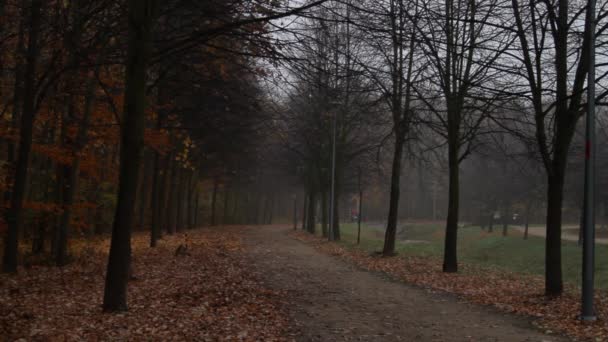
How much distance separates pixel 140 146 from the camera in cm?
958

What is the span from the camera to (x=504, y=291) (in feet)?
44.6

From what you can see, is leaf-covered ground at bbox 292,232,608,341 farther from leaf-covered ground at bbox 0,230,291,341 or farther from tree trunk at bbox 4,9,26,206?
tree trunk at bbox 4,9,26,206

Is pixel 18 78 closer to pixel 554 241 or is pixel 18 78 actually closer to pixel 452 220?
pixel 452 220

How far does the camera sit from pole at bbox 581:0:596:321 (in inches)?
396

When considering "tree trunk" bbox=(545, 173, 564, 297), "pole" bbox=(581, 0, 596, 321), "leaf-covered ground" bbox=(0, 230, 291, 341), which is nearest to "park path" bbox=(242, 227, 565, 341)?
"leaf-covered ground" bbox=(0, 230, 291, 341)

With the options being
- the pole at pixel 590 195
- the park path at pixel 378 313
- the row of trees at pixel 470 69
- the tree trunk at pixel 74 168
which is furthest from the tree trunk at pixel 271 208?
the pole at pixel 590 195

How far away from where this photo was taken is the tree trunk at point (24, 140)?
1369 centimetres

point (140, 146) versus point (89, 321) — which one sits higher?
point (140, 146)

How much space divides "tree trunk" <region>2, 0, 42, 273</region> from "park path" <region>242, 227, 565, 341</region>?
6.33 meters

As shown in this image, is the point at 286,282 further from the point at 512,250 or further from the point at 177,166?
the point at 512,250

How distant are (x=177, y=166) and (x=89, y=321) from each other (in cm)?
2442

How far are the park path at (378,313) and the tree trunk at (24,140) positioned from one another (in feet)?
20.8

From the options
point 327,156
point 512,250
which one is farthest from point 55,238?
point 512,250

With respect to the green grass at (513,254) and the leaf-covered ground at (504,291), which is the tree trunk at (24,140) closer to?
the leaf-covered ground at (504,291)
